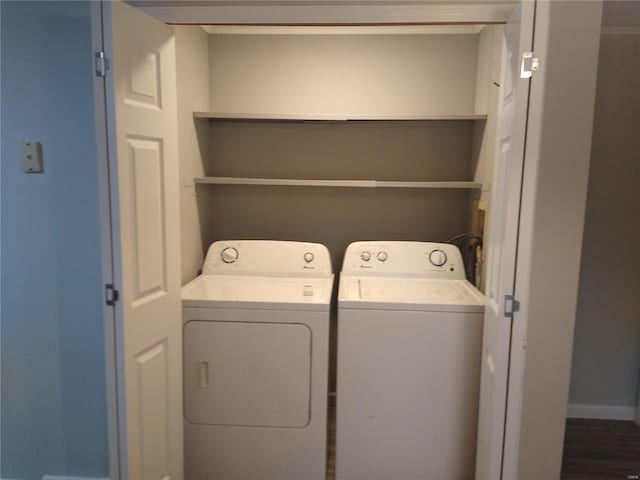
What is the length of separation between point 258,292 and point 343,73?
1376 mm

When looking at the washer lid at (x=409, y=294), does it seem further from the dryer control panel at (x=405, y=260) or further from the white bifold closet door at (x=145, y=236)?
the white bifold closet door at (x=145, y=236)

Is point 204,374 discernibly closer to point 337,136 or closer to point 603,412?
point 337,136

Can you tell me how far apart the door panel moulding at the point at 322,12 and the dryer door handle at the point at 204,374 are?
4.43 ft

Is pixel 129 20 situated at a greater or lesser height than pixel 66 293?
greater

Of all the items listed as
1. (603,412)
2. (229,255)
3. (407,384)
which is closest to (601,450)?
(603,412)

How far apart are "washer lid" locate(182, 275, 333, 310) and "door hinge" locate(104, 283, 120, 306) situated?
0.47m

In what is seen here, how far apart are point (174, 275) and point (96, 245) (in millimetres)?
326

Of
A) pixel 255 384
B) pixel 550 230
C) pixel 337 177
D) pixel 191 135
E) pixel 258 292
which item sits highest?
pixel 191 135

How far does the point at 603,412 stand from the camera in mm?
2506

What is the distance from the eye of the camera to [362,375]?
6.10ft

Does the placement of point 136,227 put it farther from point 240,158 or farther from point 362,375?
point 240,158

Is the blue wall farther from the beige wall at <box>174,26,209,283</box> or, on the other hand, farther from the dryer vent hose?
the dryer vent hose

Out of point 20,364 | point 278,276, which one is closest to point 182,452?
point 20,364

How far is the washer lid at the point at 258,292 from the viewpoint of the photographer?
6.10 ft
